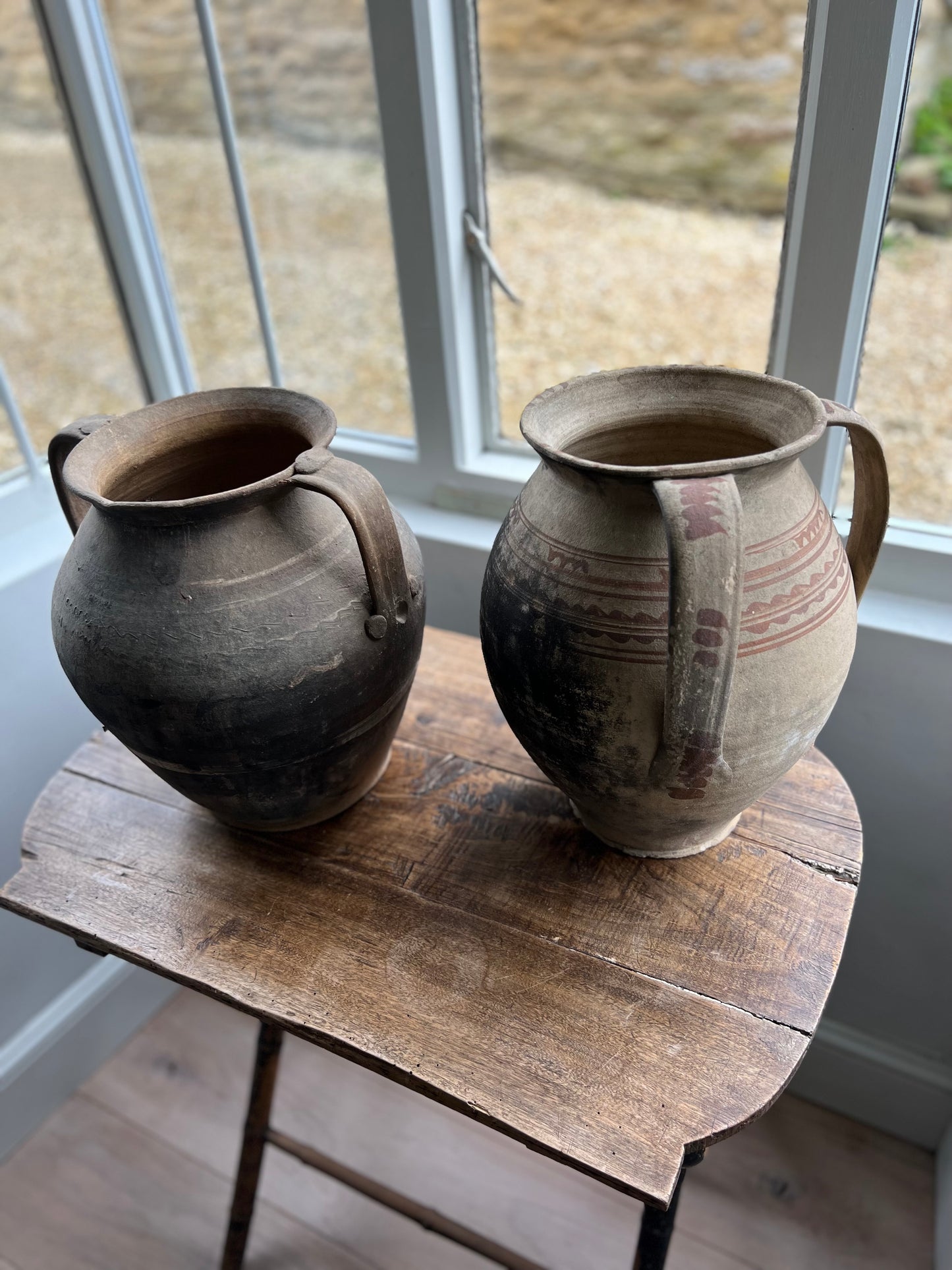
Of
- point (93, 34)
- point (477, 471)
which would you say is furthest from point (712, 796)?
point (93, 34)

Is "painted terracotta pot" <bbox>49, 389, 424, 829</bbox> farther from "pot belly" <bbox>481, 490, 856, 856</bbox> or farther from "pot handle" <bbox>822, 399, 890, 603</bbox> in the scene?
"pot handle" <bbox>822, 399, 890, 603</bbox>

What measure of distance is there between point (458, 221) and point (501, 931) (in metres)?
0.85

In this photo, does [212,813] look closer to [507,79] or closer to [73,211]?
[73,211]

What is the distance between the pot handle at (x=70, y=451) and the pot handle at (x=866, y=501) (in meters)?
0.66

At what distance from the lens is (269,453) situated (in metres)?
0.92

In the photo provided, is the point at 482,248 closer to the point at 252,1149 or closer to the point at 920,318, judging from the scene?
the point at 920,318

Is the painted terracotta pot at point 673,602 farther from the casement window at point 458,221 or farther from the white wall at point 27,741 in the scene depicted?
the white wall at point 27,741

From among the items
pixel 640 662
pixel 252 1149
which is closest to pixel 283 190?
pixel 640 662

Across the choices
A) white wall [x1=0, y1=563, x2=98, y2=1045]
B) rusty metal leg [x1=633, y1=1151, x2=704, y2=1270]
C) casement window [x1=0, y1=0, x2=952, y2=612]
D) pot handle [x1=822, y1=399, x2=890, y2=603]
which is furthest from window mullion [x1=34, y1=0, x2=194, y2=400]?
rusty metal leg [x1=633, y1=1151, x2=704, y2=1270]

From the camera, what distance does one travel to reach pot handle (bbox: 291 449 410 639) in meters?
0.73

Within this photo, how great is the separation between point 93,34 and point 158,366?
0.45 m

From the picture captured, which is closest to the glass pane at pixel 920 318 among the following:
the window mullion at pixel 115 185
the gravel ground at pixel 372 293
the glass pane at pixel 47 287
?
the gravel ground at pixel 372 293

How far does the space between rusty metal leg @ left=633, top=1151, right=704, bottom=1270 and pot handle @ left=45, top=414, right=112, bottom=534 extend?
859 mm

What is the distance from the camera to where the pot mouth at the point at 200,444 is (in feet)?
2.67
